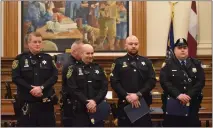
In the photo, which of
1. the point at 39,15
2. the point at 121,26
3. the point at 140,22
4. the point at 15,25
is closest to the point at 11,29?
the point at 15,25

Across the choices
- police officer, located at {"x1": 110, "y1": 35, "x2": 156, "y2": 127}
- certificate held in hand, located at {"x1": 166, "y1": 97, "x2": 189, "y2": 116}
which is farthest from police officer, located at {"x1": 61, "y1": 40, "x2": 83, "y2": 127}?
certificate held in hand, located at {"x1": 166, "y1": 97, "x2": 189, "y2": 116}

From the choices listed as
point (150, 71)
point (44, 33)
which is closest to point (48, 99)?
point (150, 71)

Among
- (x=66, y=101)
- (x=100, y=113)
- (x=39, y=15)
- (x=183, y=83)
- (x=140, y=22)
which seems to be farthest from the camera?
(x=140, y=22)

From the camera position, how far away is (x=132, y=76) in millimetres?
4910

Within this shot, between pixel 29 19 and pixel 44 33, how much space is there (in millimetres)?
505

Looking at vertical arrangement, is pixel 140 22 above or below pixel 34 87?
above

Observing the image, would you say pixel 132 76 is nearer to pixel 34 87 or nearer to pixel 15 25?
pixel 34 87

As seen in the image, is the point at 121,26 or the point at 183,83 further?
the point at 121,26

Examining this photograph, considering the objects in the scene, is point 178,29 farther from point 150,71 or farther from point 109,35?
point 150,71

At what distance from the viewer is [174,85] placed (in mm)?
4910

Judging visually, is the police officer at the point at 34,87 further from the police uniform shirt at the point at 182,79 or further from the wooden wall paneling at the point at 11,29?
the wooden wall paneling at the point at 11,29

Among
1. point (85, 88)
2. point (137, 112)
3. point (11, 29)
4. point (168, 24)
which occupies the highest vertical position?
point (168, 24)

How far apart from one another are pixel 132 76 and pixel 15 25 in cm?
525

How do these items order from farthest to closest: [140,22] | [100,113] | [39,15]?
[140,22] → [39,15] → [100,113]
